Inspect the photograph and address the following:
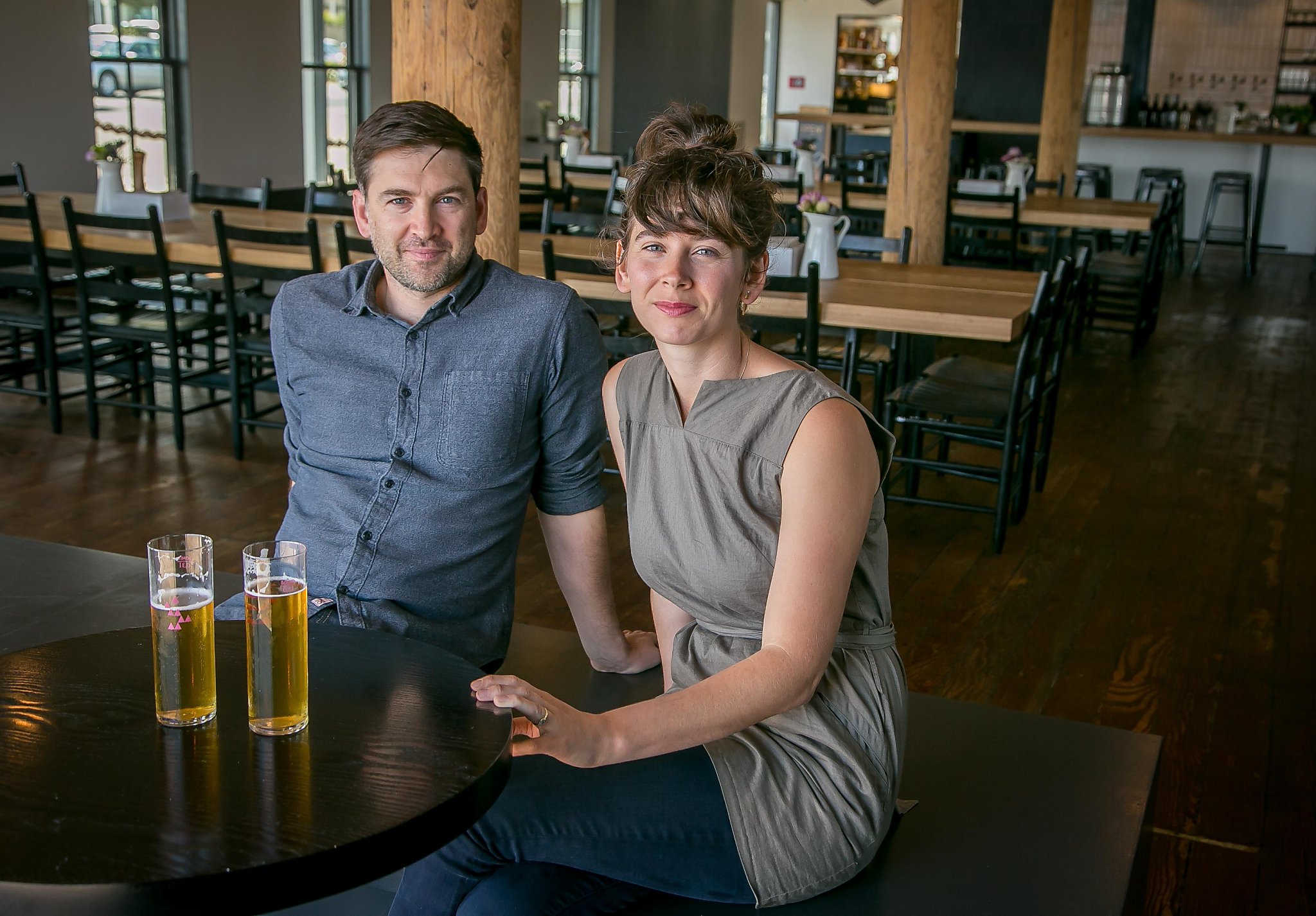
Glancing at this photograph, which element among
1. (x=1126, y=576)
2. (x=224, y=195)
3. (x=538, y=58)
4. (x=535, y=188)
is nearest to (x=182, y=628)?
(x=1126, y=576)

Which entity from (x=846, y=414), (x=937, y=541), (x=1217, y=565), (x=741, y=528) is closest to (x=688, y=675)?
(x=741, y=528)

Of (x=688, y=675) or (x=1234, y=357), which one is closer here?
(x=688, y=675)

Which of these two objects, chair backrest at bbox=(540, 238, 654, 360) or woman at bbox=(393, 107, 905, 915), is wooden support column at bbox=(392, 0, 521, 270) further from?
woman at bbox=(393, 107, 905, 915)

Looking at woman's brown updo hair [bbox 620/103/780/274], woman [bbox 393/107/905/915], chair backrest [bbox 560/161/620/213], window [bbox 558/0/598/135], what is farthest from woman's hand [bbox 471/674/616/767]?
window [bbox 558/0/598/135]

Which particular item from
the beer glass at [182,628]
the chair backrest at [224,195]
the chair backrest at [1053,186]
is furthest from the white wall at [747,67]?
the beer glass at [182,628]

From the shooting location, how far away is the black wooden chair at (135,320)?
433cm

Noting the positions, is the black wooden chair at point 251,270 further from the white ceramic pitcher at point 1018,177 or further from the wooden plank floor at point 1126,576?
the white ceramic pitcher at point 1018,177

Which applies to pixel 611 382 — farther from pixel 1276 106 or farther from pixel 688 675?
pixel 1276 106

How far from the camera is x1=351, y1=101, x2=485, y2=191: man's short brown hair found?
5.76 ft

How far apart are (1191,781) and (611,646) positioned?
1306 mm

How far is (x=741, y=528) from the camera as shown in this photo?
1.48 meters

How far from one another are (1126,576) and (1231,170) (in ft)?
28.8

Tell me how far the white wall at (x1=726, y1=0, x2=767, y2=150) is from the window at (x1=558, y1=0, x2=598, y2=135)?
2.49m

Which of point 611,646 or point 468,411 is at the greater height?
point 468,411
